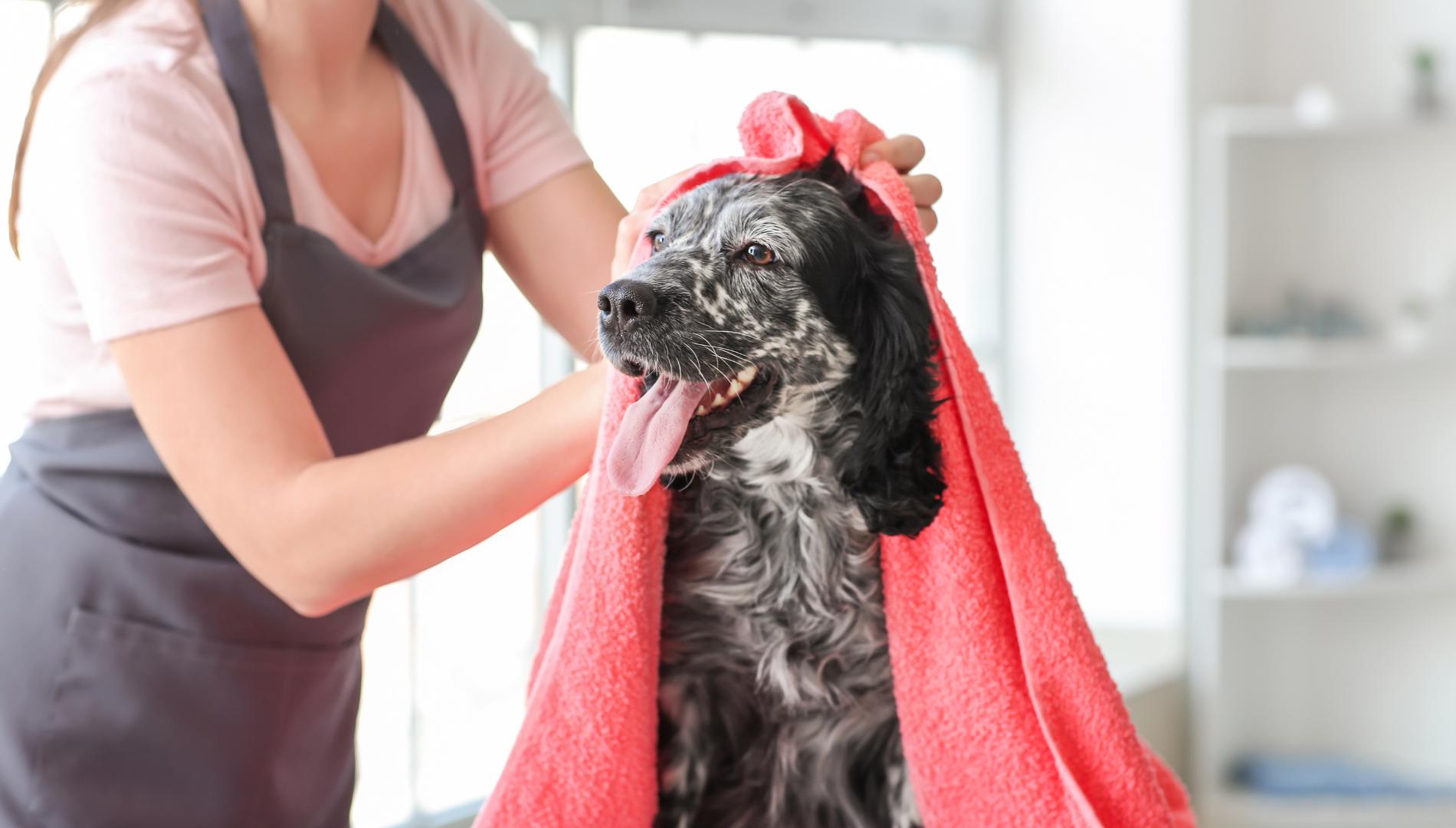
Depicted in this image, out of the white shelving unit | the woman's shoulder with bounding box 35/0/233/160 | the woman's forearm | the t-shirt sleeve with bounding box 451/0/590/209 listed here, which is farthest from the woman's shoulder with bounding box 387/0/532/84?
the white shelving unit

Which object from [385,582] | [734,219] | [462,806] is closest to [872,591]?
[734,219]

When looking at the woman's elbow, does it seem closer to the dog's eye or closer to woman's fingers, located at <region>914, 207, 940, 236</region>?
the dog's eye

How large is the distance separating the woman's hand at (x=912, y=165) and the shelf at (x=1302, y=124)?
106 inches

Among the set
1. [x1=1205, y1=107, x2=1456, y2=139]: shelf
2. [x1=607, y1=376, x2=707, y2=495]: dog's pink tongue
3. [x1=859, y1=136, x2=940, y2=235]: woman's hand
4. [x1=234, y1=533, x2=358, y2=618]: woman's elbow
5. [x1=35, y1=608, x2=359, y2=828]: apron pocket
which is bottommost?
[x1=35, y1=608, x2=359, y2=828]: apron pocket

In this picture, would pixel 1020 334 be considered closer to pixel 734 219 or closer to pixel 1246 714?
pixel 1246 714

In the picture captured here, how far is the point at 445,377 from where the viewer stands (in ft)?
4.72

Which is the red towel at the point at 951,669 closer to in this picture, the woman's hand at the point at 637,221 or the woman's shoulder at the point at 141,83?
the woman's hand at the point at 637,221

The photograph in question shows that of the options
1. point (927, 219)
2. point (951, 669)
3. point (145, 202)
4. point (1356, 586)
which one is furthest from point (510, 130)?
point (1356, 586)

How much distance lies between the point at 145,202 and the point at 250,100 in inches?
6.2

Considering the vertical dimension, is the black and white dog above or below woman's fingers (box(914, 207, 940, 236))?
below

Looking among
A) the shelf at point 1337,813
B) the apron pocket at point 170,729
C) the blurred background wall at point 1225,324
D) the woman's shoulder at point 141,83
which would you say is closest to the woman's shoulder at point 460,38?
the woman's shoulder at point 141,83

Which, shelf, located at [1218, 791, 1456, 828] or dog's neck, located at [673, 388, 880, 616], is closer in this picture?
dog's neck, located at [673, 388, 880, 616]

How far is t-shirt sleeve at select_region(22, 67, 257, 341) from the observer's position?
3.66 feet

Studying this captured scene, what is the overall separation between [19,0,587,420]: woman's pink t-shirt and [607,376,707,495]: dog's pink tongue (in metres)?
0.40
